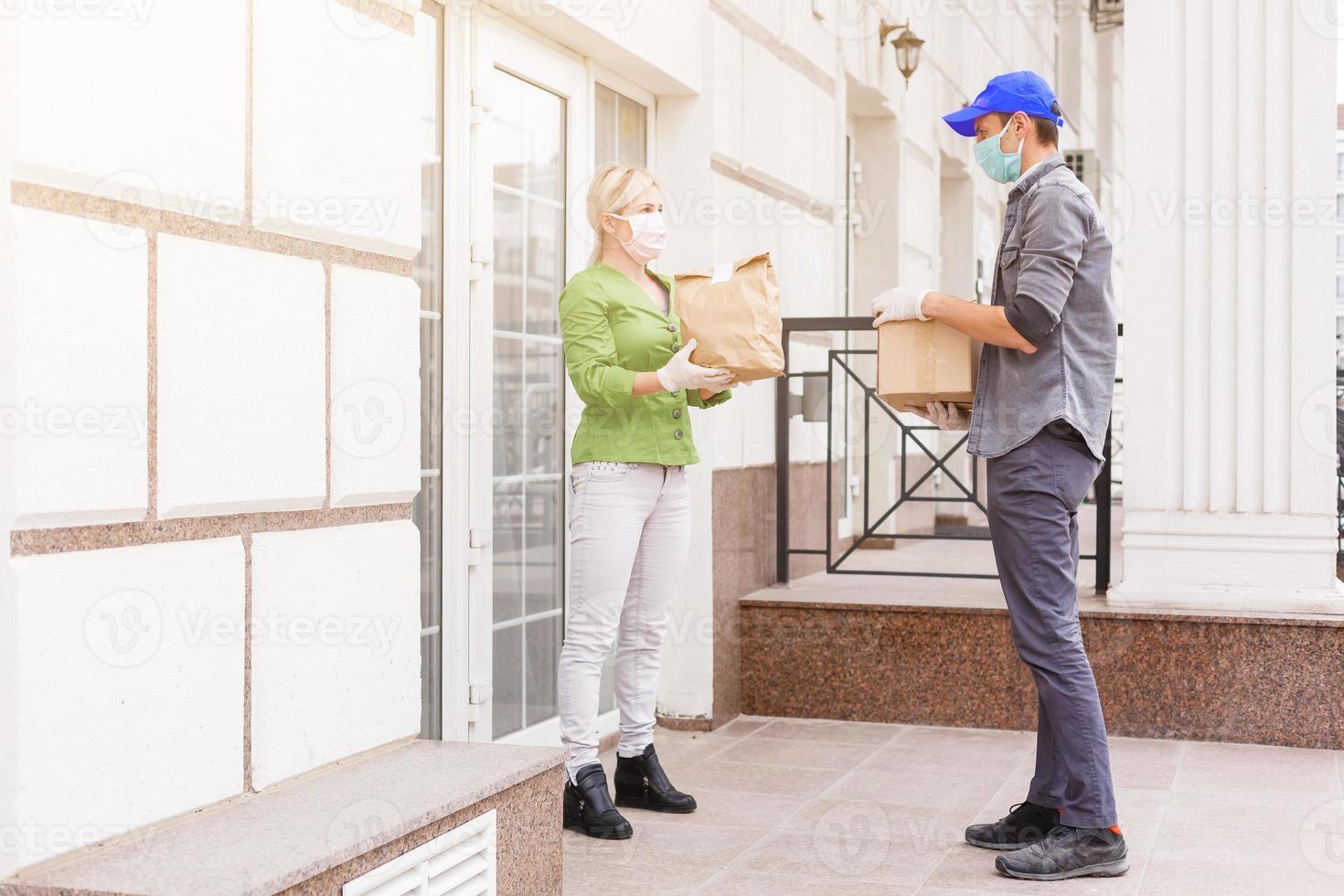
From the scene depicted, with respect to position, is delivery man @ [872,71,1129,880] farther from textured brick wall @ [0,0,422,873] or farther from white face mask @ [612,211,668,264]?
textured brick wall @ [0,0,422,873]

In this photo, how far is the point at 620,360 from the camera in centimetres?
376

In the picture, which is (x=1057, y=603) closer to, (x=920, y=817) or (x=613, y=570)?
(x=920, y=817)

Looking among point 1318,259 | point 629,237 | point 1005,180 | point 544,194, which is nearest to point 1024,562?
point 1005,180

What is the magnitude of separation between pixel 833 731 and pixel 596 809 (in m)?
1.68

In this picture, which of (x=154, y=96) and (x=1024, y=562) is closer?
(x=154, y=96)

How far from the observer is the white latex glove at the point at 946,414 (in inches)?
148

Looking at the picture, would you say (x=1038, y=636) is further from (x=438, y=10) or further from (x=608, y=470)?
(x=438, y=10)

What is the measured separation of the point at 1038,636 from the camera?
3453 mm

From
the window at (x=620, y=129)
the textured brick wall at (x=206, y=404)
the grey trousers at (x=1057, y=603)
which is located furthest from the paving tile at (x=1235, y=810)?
the window at (x=620, y=129)

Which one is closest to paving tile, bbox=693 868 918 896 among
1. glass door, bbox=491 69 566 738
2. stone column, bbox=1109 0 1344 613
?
glass door, bbox=491 69 566 738

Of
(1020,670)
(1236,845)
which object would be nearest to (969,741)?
(1020,670)

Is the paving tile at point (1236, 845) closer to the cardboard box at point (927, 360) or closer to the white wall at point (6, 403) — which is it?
the cardboard box at point (927, 360)

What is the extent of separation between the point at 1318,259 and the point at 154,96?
4.08m

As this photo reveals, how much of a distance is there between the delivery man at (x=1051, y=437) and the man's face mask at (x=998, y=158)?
0.23 ft
